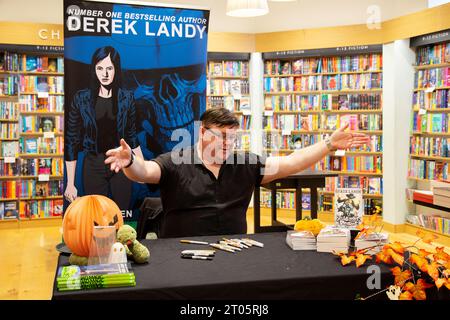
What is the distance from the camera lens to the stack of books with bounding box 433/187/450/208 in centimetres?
312

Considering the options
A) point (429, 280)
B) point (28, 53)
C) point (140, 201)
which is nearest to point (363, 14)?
point (28, 53)

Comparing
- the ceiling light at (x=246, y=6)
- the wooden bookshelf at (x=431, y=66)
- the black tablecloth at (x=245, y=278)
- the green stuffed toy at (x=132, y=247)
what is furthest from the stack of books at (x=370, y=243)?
the wooden bookshelf at (x=431, y=66)

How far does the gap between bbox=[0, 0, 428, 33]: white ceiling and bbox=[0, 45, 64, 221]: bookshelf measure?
2.28 ft

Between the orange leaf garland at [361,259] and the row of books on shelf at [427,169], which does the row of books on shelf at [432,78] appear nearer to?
the row of books on shelf at [427,169]

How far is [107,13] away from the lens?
161 inches

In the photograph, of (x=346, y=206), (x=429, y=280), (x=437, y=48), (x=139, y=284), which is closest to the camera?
(x=139, y=284)

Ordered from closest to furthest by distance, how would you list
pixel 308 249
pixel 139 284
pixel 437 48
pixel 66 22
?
pixel 139 284 → pixel 308 249 → pixel 66 22 → pixel 437 48

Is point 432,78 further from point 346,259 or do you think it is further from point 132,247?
point 132,247

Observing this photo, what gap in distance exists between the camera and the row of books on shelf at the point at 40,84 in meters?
7.93

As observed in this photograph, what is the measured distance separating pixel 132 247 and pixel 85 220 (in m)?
0.31

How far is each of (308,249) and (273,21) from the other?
23.0 feet

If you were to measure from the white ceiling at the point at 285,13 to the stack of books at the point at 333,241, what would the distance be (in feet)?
20.2

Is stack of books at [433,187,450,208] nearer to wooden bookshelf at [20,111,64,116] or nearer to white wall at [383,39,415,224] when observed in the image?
white wall at [383,39,415,224]
